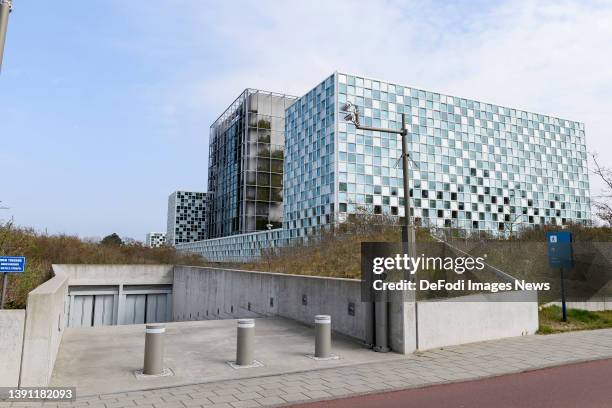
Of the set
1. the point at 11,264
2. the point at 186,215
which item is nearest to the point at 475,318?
the point at 11,264

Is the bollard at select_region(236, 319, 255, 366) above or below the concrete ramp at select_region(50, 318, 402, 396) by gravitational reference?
above

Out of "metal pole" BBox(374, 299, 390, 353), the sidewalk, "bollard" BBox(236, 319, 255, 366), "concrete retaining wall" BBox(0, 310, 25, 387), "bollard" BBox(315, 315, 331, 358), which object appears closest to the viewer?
the sidewalk

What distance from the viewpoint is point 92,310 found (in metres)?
27.4

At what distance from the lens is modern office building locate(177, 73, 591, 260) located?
4831cm

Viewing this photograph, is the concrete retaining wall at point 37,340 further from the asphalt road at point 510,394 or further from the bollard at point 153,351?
the asphalt road at point 510,394

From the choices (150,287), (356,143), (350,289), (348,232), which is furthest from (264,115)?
(350,289)

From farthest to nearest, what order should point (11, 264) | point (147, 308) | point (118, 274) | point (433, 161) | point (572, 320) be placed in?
point (433, 161) < point (147, 308) < point (118, 274) < point (572, 320) < point (11, 264)

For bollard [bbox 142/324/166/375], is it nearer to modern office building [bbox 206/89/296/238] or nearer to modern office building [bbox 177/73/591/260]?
modern office building [bbox 177/73/591/260]

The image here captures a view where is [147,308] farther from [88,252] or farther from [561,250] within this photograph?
[561,250]


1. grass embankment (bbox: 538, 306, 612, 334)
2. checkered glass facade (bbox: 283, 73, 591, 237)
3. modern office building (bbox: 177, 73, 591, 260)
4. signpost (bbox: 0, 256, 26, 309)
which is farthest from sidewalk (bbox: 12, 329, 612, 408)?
checkered glass facade (bbox: 283, 73, 591, 237)

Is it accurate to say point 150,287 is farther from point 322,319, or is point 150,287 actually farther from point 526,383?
point 526,383

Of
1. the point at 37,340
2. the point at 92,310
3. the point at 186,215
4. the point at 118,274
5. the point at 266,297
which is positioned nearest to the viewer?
the point at 37,340

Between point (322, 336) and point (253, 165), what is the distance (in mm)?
58077

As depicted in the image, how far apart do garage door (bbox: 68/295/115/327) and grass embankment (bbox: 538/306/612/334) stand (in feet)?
78.2
